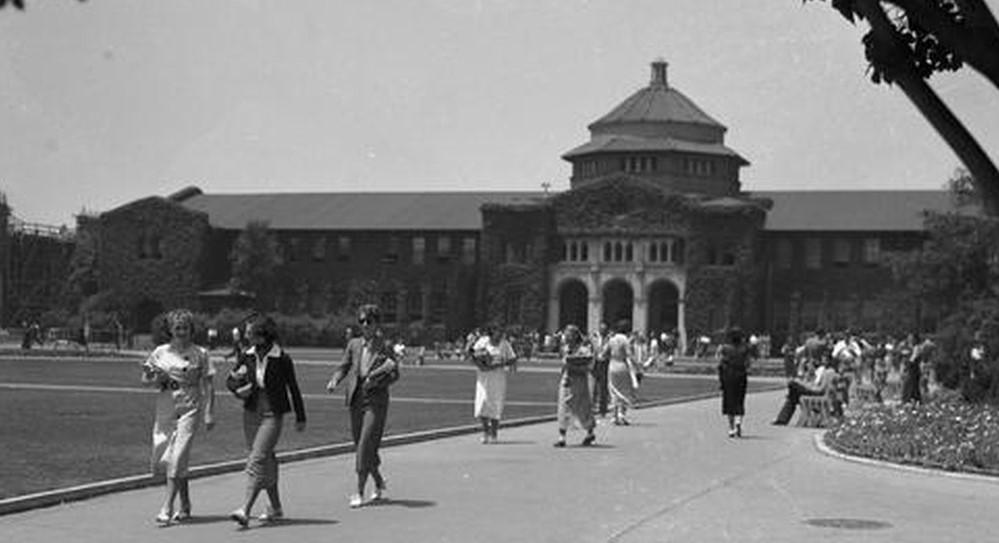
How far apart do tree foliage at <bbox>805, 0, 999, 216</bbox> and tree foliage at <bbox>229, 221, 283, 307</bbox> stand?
90.0 metres

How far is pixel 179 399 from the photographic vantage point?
12.6 meters

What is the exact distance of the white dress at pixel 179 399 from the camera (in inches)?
495

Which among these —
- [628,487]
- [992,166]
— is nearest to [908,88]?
[992,166]

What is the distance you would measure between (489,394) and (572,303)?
71243 mm

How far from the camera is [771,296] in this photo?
88938 mm

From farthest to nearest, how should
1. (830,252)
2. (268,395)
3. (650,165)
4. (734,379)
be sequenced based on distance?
(650,165) → (830,252) → (734,379) → (268,395)

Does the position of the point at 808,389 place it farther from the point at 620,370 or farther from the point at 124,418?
the point at 124,418

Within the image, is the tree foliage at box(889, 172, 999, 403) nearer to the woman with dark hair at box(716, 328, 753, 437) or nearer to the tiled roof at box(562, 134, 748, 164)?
the woman with dark hair at box(716, 328, 753, 437)

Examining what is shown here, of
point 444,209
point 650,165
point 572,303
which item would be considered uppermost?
point 650,165

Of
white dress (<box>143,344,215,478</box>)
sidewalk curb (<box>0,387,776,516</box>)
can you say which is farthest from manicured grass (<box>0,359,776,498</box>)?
white dress (<box>143,344,215,478</box>)

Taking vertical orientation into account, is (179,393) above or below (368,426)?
above

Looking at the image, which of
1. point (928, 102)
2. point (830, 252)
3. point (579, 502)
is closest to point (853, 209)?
point (830, 252)

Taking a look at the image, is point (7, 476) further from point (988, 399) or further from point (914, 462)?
point (988, 399)

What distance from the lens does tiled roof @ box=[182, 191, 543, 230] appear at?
96.2m
